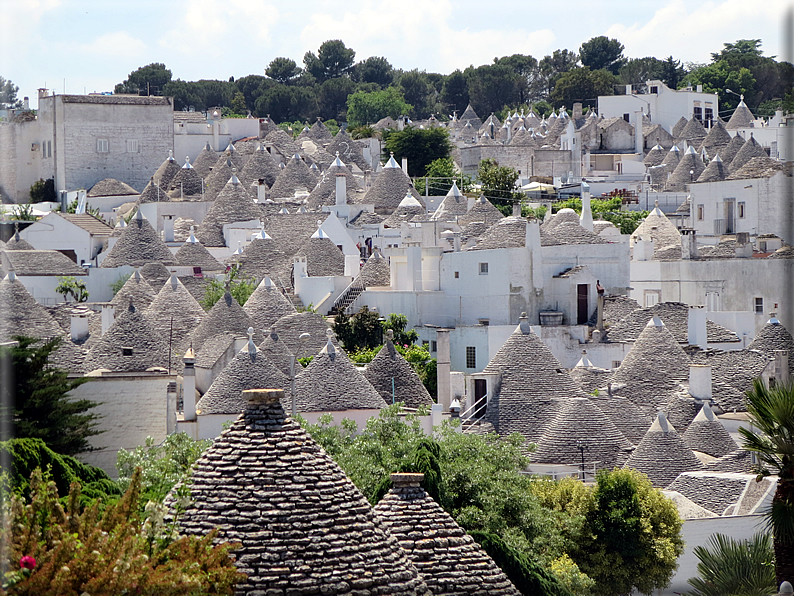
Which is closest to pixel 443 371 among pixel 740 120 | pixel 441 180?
pixel 441 180

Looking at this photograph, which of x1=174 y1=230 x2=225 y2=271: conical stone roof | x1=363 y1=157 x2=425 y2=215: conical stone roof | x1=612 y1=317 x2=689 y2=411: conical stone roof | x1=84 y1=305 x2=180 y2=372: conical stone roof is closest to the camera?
x1=84 y1=305 x2=180 y2=372: conical stone roof

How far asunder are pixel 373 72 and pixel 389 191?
8535cm

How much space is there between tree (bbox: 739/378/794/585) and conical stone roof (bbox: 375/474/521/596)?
4470mm

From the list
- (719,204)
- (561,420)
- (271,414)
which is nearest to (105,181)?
(719,204)

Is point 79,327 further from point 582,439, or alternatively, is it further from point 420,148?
point 420,148

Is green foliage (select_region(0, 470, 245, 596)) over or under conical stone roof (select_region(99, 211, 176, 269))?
under

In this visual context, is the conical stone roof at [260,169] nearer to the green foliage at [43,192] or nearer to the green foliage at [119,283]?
the green foliage at [43,192]

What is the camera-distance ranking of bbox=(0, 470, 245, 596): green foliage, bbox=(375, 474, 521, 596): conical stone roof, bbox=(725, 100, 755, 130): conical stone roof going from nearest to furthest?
bbox=(0, 470, 245, 596): green foliage, bbox=(375, 474, 521, 596): conical stone roof, bbox=(725, 100, 755, 130): conical stone roof

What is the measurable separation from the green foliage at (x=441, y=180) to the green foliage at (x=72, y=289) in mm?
24012

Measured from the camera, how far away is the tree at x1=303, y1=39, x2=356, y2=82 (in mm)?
146375

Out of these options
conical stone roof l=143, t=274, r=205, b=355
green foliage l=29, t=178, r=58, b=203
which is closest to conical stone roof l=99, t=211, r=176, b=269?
conical stone roof l=143, t=274, r=205, b=355

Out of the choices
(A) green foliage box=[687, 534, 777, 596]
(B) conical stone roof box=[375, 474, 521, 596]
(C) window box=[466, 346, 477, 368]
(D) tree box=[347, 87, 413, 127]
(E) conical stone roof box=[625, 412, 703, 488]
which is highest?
(D) tree box=[347, 87, 413, 127]

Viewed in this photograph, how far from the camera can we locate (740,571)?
19.9m

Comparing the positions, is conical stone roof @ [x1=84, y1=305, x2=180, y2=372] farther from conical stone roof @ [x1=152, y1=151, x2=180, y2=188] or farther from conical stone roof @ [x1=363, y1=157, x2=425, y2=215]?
conical stone roof @ [x1=152, y1=151, x2=180, y2=188]
